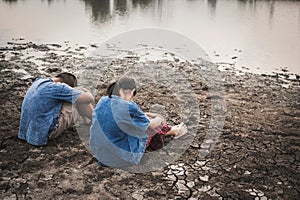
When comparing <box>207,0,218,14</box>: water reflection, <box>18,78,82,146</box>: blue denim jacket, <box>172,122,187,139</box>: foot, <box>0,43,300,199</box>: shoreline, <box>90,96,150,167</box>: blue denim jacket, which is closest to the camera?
<box>0,43,300,199</box>: shoreline

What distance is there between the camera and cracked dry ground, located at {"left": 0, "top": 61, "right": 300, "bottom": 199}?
126 inches

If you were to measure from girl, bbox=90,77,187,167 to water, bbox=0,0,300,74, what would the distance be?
5392 millimetres

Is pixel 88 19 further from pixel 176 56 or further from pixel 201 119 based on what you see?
pixel 201 119

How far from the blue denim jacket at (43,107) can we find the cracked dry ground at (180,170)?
Result: 0.15 metres

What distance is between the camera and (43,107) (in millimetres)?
3783

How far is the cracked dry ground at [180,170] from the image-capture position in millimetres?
3203

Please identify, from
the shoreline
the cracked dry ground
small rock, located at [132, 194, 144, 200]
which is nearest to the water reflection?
the shoreline

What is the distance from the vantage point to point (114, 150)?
3.52 metres

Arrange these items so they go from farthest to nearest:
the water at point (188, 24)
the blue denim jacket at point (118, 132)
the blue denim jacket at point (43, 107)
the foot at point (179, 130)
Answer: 1. the water at point (188, 24)
2. the foot at point (179, 130)
3. the blue denim jacket at point (43, 107)
4. the blue denim jacket at point (118, 132)

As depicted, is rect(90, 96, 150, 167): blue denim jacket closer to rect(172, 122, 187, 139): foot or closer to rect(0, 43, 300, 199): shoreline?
rect(0, 43, 300, 199): shoreline

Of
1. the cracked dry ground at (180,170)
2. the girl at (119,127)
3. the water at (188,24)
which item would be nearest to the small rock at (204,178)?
the cracked dry ground at (180,170)

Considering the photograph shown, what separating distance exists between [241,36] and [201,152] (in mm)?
9362

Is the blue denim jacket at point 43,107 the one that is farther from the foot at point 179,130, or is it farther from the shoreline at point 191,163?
the foot at point 179,130

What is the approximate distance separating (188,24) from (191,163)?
11.7 m
